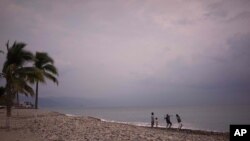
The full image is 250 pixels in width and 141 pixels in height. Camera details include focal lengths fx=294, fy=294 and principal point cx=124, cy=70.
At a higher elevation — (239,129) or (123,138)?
(239,129)

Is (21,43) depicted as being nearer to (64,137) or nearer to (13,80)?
(13,80)

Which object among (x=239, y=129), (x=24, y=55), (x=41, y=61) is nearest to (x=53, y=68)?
(x=41, y=61)

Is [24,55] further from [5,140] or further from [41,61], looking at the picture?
[41,61]

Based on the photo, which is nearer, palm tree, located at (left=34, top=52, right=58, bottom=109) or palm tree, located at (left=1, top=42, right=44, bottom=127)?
palm tree, located at (left=1, top=42, right=44, bottom=127)

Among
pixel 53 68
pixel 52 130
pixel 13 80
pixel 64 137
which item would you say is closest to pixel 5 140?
pixel 64 137

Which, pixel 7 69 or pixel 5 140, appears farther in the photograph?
pixel 7 69

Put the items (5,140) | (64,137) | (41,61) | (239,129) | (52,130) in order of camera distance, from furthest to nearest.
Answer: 1. (41,61)
2. (52,130)
3. (64,137)
4. (5,140)
5. (239,129)

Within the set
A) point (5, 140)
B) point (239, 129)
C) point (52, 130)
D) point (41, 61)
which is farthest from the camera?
point (41, 61)

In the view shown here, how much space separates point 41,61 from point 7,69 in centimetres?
1629

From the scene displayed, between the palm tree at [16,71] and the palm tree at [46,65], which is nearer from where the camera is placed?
the palm tree at [16,71]

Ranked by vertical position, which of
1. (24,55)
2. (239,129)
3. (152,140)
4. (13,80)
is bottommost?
(152,140)

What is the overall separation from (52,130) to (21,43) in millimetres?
7272

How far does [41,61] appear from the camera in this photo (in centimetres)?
3675

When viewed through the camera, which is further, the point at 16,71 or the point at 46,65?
the point at 46,65
